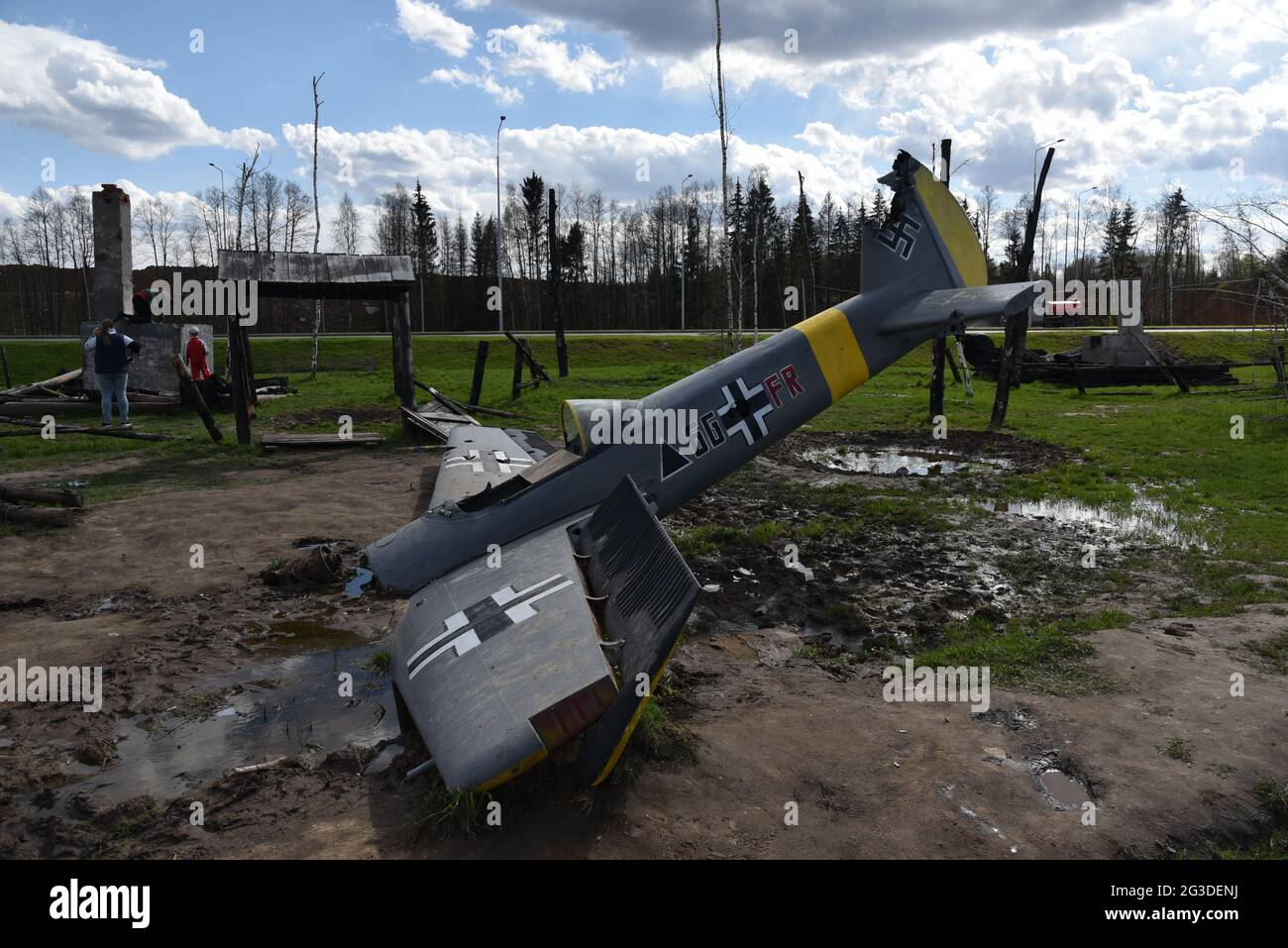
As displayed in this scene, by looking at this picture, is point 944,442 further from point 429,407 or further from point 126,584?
point 126,584

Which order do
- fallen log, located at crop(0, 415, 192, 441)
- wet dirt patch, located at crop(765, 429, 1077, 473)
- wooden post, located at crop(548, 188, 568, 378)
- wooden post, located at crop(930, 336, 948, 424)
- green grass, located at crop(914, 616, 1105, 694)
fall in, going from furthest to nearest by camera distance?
wooden post, located at crop(548, 188, 568, 378) < wooden post, located at crop(930, 336, 948, 424) < fallen log, located at crop(0, 415, 192, 441) < wet dirt patch, located at crop(765, 429, 1077, 473) < green grass, located at crop(914, 616, 1105, 694)

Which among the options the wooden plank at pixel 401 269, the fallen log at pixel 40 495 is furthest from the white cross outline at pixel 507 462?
the wooden plank at pixel 401 269

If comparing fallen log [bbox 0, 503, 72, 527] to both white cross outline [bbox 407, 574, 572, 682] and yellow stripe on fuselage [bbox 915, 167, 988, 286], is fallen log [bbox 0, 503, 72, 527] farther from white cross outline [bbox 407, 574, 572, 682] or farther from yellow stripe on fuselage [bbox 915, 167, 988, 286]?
yellow stripe on fuselage [bbox 915, 167, 988, 286]

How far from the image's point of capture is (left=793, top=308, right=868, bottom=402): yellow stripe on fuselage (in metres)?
9.44

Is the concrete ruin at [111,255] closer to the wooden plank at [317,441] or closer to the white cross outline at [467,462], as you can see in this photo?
the wooden plank at [317,441]

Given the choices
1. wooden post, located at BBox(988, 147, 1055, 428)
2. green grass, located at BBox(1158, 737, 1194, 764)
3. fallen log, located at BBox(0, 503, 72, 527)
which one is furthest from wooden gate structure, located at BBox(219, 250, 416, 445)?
green grass, located at BBox(1158, 737, 1194, 764)

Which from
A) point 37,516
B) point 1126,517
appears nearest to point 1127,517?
point 1126,517

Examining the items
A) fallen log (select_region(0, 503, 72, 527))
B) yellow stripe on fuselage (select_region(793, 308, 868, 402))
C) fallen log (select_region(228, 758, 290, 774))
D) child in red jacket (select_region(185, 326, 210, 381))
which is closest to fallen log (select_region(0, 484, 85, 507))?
fallen log (select_region(0, 503, 72, 527))

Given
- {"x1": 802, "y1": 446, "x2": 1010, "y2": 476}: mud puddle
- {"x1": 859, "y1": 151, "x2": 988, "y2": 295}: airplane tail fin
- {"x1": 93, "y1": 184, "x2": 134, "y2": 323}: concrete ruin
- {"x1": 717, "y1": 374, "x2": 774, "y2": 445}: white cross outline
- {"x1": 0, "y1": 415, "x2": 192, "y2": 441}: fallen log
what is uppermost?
{"x1": 93, "y1": 184, "x2": 134, "y2": 323}: concrete ruin

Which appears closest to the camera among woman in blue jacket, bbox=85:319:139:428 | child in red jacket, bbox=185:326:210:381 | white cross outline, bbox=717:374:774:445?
white cross outline, bbox=717:374:774:445

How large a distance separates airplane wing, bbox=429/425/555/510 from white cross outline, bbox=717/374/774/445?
8.18 ft

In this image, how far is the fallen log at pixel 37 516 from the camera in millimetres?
9641

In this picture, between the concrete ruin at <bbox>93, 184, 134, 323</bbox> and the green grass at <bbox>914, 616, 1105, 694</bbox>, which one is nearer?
the green grass at <bbox>914, 616, 1105, 694</bbox>

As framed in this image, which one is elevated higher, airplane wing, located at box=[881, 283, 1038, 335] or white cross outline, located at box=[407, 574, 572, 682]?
airplane wing, located at box=[881, 283, 1038, 335]
